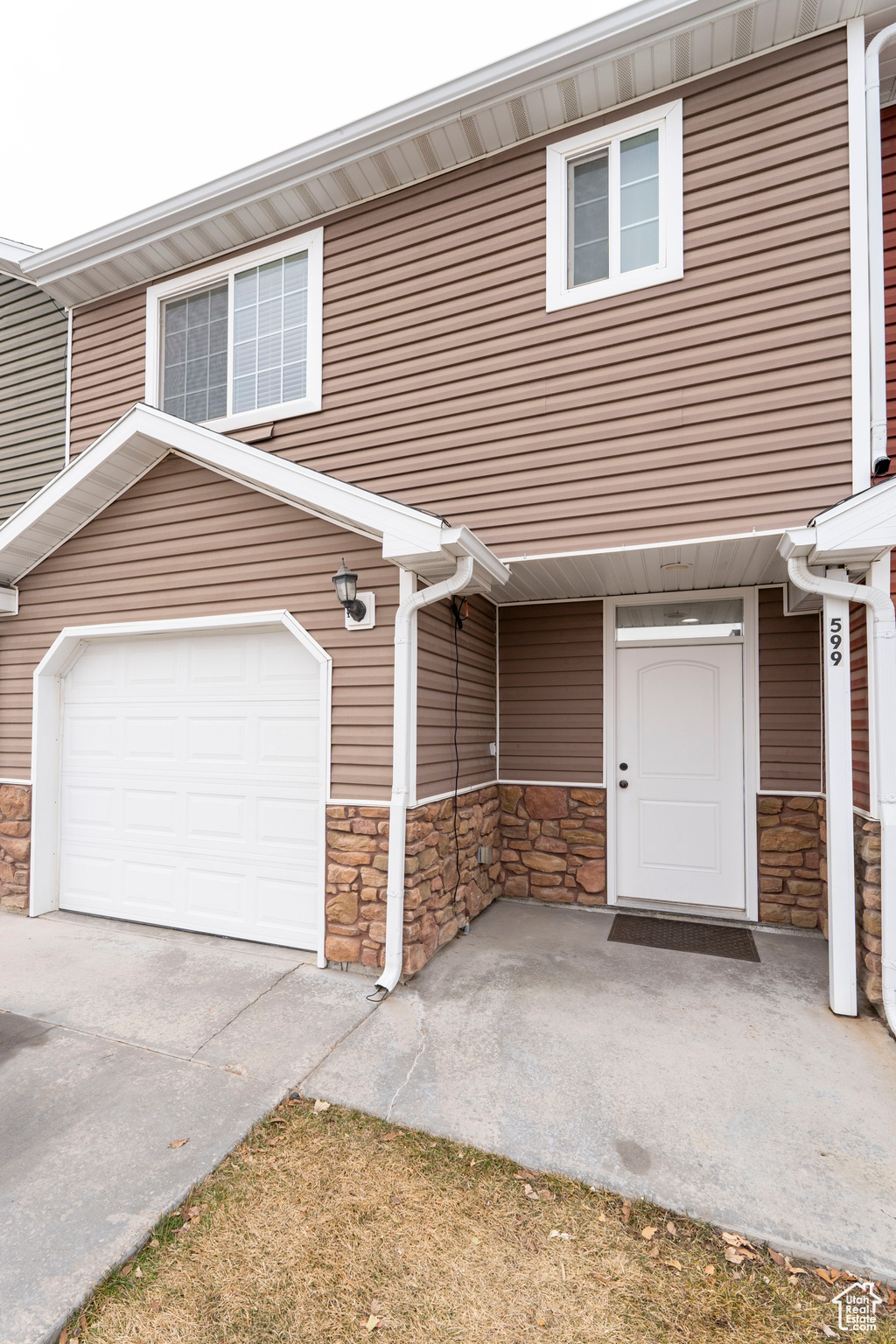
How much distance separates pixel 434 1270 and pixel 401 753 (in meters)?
2.36

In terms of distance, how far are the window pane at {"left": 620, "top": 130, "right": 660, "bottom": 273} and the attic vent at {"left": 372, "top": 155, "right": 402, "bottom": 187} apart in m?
1.68

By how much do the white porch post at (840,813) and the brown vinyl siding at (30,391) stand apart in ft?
22.4

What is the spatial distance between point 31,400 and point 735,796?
7654mm

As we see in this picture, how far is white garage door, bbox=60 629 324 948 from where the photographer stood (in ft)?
14.3

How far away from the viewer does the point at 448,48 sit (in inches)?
236

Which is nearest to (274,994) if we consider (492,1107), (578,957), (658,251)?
(492,1107)

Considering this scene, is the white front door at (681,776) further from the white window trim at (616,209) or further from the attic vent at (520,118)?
the attic vent at (520,118)

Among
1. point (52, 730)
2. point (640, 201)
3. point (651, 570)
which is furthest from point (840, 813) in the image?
point (52, 730)

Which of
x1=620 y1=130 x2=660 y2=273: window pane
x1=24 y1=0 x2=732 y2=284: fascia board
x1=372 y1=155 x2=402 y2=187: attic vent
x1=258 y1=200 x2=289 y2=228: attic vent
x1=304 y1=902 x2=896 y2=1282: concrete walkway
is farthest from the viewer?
x1=258 y1=200 x2=289 y2=228: attic vent

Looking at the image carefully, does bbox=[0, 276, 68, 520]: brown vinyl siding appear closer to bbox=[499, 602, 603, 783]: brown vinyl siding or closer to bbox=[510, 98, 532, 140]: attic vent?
bbox=[510, 98, 532, 140]: attic vent

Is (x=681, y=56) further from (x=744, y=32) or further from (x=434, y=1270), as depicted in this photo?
(x=434, y=1270)

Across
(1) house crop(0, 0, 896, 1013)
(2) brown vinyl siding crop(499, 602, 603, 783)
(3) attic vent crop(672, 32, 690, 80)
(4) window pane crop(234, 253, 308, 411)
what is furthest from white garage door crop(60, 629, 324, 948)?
(3) attic vent crop(672, 32, 690, 80)

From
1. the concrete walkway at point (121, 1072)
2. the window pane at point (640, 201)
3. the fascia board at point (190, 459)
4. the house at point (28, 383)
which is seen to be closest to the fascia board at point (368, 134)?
the window pane at point (640, 201)

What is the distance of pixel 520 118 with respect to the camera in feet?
14.2
